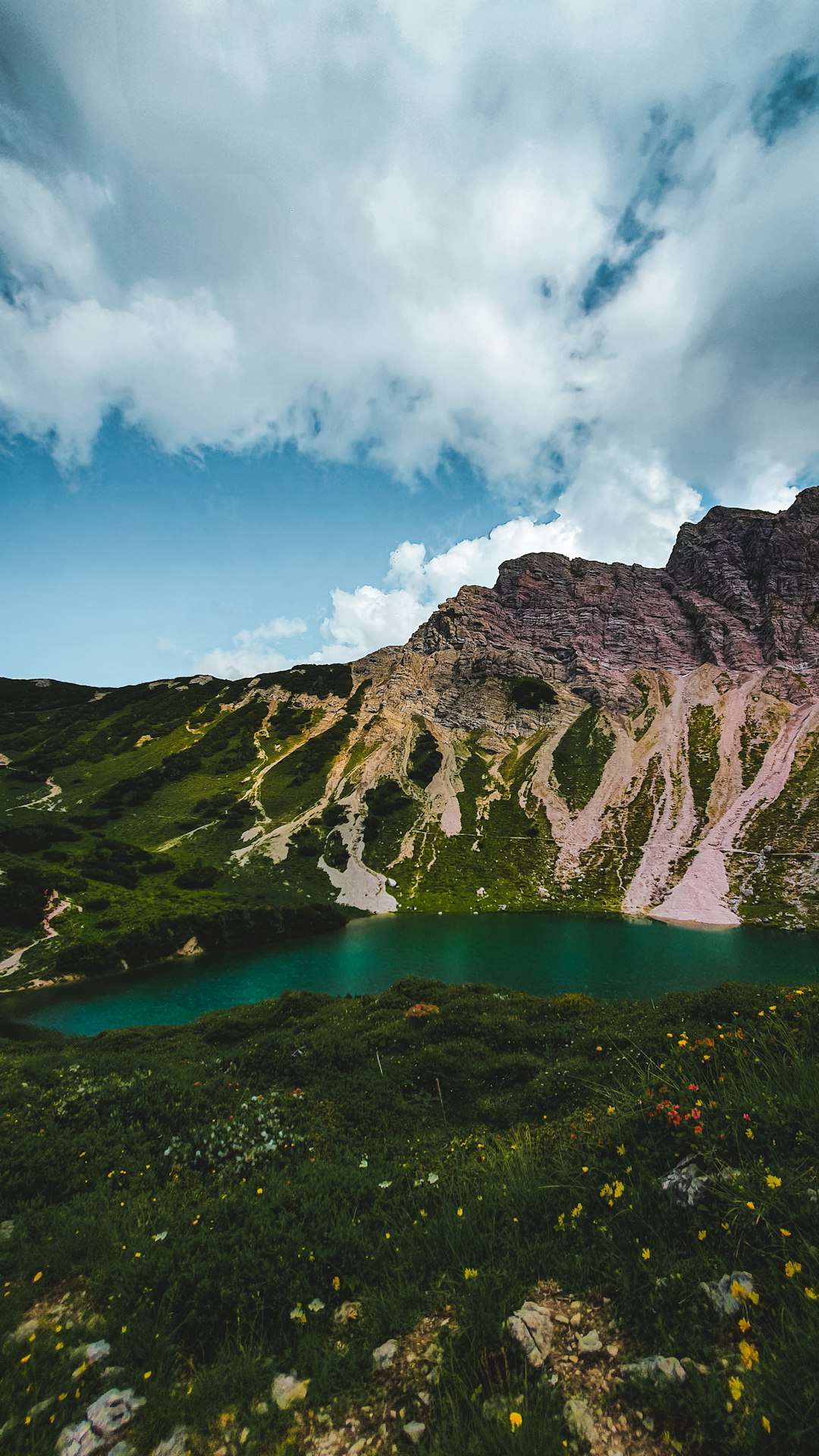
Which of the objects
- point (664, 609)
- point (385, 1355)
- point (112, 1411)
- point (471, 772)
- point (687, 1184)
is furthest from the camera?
point (664, 609)

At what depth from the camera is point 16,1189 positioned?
964 centimetres

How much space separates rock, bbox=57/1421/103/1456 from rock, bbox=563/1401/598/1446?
13.4 ft

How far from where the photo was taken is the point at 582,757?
115812 millimetres

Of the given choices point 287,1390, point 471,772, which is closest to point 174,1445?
point 287,1390

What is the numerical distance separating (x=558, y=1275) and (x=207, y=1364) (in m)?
→ 3.85

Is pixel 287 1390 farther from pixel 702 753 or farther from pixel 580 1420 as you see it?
pixel 702 753

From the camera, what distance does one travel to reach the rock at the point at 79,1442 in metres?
4.51

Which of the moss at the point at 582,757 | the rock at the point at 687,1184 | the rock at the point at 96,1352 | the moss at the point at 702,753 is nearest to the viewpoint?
the rock at the point at 96,1352

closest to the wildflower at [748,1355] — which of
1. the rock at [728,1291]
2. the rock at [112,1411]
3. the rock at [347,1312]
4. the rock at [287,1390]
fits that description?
the rock at [728,1291]

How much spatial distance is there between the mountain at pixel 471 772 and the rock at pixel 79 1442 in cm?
5305

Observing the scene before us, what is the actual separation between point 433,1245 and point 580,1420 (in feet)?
10.5

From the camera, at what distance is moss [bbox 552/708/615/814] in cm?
10475

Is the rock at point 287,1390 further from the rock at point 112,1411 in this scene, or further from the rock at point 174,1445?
the rock at point 112,1411

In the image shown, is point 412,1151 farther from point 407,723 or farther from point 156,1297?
point 407,723
